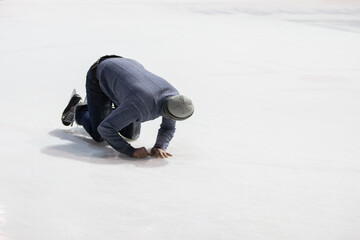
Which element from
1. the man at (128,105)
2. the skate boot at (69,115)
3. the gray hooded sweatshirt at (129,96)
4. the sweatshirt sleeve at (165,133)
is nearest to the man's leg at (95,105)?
the man at (128,105)

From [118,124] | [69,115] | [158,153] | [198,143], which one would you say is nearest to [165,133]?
[158,153]

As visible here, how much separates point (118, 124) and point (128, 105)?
110 mm

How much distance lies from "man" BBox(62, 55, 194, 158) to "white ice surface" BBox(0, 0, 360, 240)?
0.09 m

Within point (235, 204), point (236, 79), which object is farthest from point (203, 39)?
point (235, 204)

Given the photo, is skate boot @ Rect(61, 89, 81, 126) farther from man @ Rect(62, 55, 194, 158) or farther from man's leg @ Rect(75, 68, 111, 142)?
man's leg @ Rect(75, 68, 111, 142)

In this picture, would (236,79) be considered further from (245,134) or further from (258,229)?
(258,229)

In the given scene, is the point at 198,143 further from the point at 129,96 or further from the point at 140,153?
the point at 129,96

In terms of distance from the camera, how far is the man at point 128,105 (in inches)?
116

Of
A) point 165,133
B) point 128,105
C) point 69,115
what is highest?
point 128,105

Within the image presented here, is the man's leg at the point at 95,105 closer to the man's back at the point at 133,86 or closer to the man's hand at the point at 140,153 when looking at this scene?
the man's back at the point at 133,86

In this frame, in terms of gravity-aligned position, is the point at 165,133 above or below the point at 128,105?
Answer: below

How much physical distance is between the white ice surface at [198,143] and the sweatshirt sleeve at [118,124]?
7 centimetres

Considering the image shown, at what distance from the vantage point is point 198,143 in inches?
141

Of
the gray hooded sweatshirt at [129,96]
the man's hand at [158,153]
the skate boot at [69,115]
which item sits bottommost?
the skate boot at [69,115]
